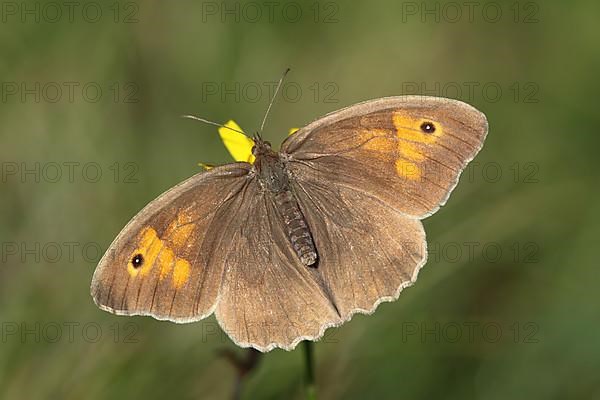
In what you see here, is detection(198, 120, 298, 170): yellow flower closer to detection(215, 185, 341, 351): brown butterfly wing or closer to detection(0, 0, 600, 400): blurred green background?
detection(215, 185, 341, 351): brown butterfly wing

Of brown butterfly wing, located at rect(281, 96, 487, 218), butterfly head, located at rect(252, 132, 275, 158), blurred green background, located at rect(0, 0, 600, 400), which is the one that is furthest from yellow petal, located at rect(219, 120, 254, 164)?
blurred green background, located at rect(0, 0, 600, 400)

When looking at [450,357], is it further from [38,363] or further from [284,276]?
[38,363]

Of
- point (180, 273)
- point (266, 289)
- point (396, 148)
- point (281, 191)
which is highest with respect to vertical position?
point (396, 148)

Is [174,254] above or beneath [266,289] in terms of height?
above

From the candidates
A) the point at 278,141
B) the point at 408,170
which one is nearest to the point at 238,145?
the point at 408,170

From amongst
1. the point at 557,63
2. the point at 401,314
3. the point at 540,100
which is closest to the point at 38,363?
the point at 401,314

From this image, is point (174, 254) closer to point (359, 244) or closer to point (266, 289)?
point (266, 289)

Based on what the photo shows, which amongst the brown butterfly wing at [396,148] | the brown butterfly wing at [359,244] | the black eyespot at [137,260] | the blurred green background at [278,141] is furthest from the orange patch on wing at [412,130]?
the blurred green background at [278,141]

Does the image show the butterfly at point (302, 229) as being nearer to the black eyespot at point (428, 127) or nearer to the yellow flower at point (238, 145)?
the black eyespot at point (428, 127)
